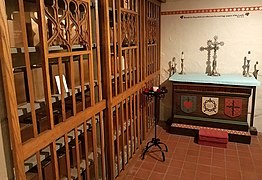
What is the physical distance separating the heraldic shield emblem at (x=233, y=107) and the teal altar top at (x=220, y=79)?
27 cm

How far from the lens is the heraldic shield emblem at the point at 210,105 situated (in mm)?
3358

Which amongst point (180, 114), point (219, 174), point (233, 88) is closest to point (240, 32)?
point (233, 88)

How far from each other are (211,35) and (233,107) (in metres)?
1.19

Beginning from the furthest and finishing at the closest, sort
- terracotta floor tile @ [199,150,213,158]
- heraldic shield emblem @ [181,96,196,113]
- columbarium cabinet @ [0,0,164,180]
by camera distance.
Result: heraldic shield emblem @ [181,96,196,113] → terracotta floor tile @ [199,150,213,158] → columbarium cabinet @ [0,0,164,180]

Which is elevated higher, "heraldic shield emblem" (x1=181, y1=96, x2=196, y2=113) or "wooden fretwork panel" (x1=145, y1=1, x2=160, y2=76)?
"wooden fretwork panel" (x1=145, y1=1, x2=160, y2=76)

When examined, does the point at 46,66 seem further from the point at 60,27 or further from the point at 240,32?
the point at 240,32

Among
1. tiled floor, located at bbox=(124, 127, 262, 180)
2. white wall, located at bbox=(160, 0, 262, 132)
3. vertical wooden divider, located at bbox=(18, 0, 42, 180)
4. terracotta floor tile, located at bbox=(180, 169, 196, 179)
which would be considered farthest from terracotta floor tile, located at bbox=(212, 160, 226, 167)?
vertical wooden divider, located at bbox=(18, 0, 42, 180)

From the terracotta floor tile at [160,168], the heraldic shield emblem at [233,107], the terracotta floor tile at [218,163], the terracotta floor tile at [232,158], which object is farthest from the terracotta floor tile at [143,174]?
the heraldic shield emblem at [233,107]

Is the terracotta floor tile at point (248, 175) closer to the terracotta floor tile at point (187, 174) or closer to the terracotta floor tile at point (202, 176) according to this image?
the terracotta floor tile at point (202, 176)

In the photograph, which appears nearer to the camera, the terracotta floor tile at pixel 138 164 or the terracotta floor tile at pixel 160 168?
→ the terracotta floor tile at pixel 160 168

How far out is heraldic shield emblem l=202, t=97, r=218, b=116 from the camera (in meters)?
3.36

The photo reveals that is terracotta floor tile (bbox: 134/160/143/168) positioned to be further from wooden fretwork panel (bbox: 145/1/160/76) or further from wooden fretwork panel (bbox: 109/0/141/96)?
wooden fretwork panel (bbox: 145/1/160/76)

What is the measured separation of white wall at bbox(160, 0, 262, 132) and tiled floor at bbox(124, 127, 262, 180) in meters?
0.92

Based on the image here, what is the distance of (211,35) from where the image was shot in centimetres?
360
